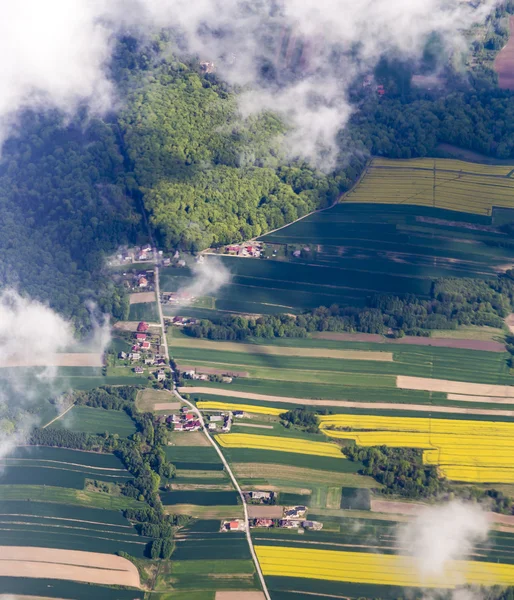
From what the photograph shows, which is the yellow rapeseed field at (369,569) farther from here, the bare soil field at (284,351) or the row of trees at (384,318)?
the row of trees at (384,318)

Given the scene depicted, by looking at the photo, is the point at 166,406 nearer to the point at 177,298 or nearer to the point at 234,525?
the point at 177,298

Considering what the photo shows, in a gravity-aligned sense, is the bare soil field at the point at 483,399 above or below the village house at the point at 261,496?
above

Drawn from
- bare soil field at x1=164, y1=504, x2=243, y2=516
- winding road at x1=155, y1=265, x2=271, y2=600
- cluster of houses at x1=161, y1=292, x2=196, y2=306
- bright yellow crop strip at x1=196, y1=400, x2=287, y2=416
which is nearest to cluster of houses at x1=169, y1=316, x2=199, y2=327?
winding road at x1=155, y1=265, x2=271, y2=600

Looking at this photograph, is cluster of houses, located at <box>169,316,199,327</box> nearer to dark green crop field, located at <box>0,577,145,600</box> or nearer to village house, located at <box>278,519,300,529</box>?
village house, located at <box>278,519,300,529</box>

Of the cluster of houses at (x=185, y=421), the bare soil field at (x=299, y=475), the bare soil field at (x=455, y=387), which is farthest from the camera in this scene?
the bare soil field at (x=455, y=387)

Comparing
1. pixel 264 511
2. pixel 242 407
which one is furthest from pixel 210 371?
pixel 264 511

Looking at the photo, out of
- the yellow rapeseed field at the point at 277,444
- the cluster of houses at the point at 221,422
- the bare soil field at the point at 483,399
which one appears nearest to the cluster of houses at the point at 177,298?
the cluster of houses at the point at 221,422
